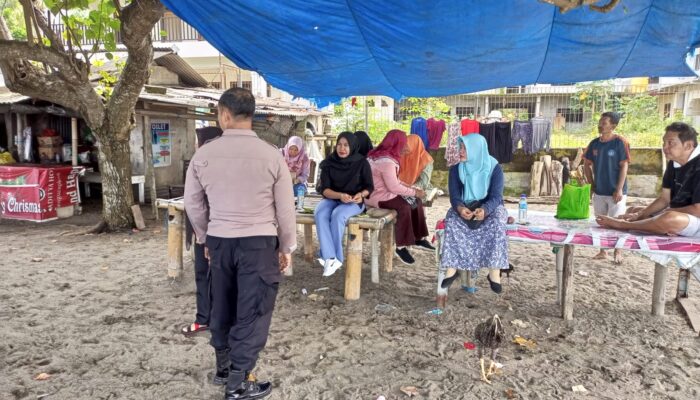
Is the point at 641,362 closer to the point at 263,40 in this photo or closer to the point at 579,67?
the point at 579,67

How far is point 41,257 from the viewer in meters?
6.31

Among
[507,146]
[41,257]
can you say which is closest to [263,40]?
[41,257]

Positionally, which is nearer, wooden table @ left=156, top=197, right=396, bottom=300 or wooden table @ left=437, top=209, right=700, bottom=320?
wooden table @ left=437, top=209, right=700, bottom=320

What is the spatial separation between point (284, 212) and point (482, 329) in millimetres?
1474

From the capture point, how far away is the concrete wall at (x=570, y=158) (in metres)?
11.1

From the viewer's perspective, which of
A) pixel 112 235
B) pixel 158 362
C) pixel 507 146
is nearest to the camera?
pixel 158 362

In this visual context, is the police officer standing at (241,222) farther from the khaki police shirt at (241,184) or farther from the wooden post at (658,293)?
the wooden post at (658,293)

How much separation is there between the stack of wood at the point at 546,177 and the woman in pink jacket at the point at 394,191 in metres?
7.07

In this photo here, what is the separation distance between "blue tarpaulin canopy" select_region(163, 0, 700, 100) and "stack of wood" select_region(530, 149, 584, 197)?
5392 millimetres

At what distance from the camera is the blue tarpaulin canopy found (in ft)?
12.6

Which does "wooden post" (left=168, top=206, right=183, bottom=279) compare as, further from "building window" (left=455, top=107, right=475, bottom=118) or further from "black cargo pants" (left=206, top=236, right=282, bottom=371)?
"building window" (left=455, top=107, right=475, bottom=118)

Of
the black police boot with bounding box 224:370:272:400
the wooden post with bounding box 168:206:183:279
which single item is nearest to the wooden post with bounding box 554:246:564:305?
the black police boot with bounding box 224:370:272:400

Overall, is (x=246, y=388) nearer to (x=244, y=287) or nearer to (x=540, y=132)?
(x=244, y=287)

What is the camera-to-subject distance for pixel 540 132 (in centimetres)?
1130
